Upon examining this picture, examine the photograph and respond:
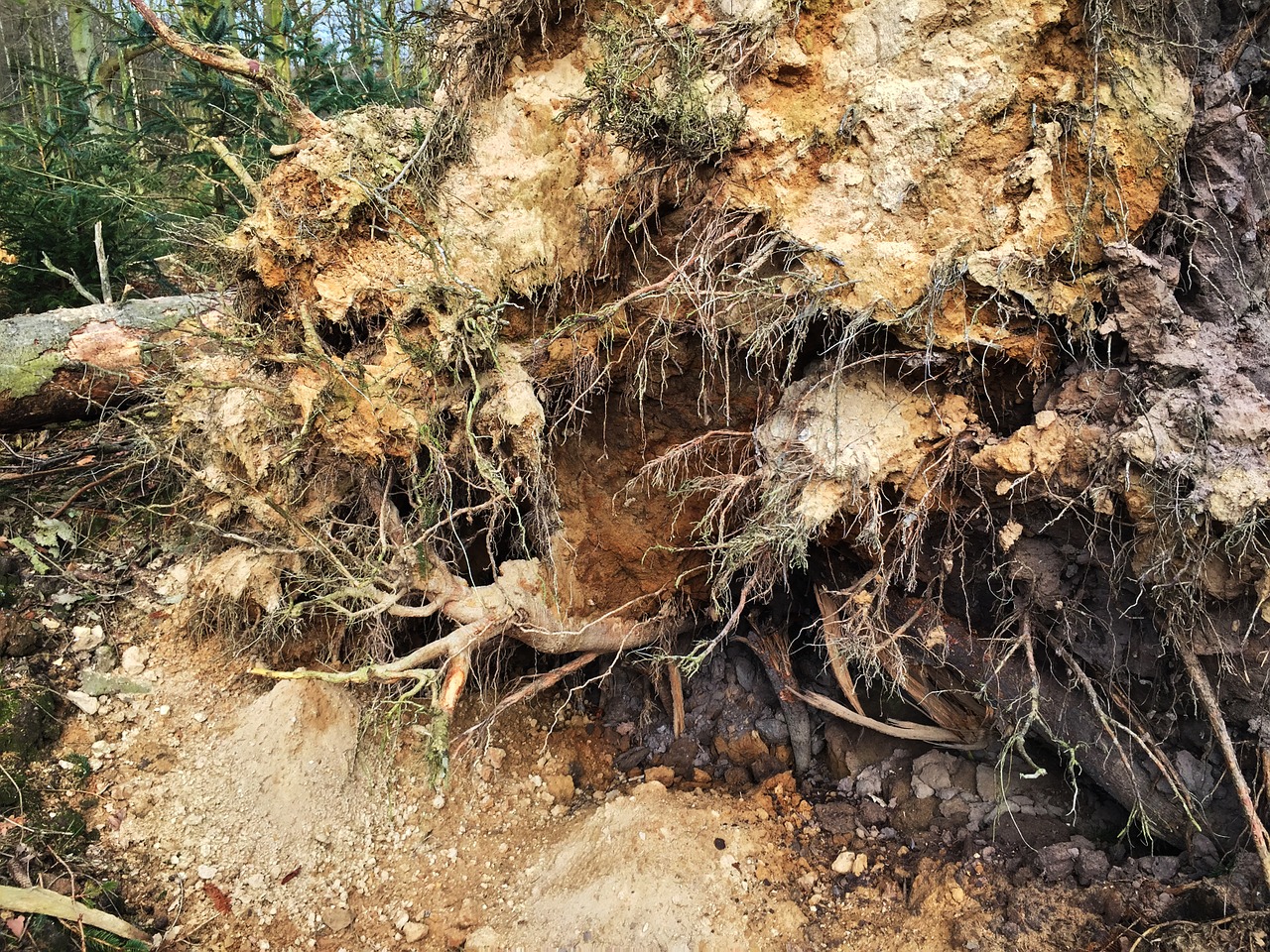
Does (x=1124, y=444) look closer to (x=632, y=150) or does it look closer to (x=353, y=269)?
(x=632, y=150)

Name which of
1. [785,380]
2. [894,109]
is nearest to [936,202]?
[894,109]

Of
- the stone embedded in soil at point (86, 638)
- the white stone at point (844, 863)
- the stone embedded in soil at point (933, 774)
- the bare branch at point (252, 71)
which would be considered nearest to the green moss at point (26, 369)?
the stone embedded in soil at point (86, 638)

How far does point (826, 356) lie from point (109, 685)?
11.1 ft

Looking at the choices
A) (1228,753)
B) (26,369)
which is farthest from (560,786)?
(26,369)

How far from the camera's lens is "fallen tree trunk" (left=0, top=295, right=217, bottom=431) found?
147 inches

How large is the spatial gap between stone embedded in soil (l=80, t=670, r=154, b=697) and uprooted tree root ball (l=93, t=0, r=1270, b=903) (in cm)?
46

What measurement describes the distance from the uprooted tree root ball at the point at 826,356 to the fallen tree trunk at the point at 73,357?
795 mm

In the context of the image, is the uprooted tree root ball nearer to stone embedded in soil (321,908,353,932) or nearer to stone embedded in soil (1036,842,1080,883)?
stone embedded in soil (1036,842,1080,883)

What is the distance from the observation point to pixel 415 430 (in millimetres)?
2965

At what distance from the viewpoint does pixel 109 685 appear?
3.21 m

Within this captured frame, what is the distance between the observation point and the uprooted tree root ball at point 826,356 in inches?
92.5

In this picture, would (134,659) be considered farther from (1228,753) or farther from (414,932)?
(1228,753)

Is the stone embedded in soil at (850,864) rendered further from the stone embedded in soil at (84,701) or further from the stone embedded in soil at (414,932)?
the stone embedded in soil at (84,701)

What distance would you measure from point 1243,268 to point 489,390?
8.96 ft
